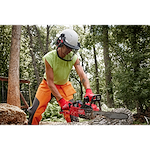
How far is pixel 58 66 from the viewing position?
2703 millimetres

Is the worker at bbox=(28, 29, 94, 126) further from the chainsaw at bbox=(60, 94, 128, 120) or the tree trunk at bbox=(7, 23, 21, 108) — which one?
the tree trunk at bbox=(7, 23, 21, 108)

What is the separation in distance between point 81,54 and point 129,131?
12.3m

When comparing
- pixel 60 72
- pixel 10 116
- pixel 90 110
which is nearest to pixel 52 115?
pixel 10 116

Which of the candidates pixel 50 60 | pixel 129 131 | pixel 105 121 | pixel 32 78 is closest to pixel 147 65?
pixel 105 121

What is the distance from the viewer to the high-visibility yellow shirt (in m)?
2.60

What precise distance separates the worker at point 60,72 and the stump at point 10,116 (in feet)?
2.26

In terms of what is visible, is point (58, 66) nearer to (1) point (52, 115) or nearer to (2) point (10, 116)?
(2) point (10, 116)

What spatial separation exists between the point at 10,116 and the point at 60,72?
1.62 metres

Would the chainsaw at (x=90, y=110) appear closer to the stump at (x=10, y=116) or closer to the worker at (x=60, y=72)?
the worker at (x=60, y=72)

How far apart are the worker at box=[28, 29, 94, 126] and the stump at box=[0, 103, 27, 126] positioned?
2.26ft

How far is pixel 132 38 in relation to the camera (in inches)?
186

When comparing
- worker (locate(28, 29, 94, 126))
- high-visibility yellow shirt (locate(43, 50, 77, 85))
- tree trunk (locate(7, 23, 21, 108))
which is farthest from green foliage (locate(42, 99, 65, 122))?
high-visibility yellow shirt (locate(43, 50, 77, 85))

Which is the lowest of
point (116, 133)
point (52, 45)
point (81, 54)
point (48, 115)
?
point (48, 115)

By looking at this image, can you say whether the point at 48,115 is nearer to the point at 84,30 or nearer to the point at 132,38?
the point at 132,38
